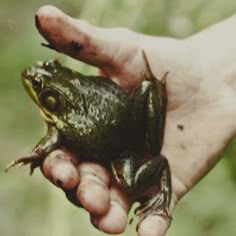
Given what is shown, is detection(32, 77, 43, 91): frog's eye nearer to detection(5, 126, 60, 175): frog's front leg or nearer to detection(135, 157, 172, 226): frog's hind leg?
detection(5, 126, 60, 175): frog's front leg

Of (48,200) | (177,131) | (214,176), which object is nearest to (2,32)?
(48,200)

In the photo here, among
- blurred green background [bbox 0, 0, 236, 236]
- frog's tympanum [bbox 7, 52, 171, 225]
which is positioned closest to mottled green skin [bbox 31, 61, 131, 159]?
frog's tympanum [bbox 7, 52, 171, 225]

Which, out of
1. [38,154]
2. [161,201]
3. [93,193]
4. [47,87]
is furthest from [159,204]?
[47,87]

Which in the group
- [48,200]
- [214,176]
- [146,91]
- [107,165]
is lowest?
[48,200]

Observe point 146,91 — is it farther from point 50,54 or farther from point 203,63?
point 50,54

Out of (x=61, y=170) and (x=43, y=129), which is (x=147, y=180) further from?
(x=43, y=129)

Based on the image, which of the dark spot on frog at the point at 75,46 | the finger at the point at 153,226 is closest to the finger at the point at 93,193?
the finger at the point at 153,226

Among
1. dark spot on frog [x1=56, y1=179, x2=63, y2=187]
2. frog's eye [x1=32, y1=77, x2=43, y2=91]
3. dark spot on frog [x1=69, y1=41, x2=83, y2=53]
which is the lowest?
dark spot on frog [x1=56, y1=179, x2=63, y2=187]
